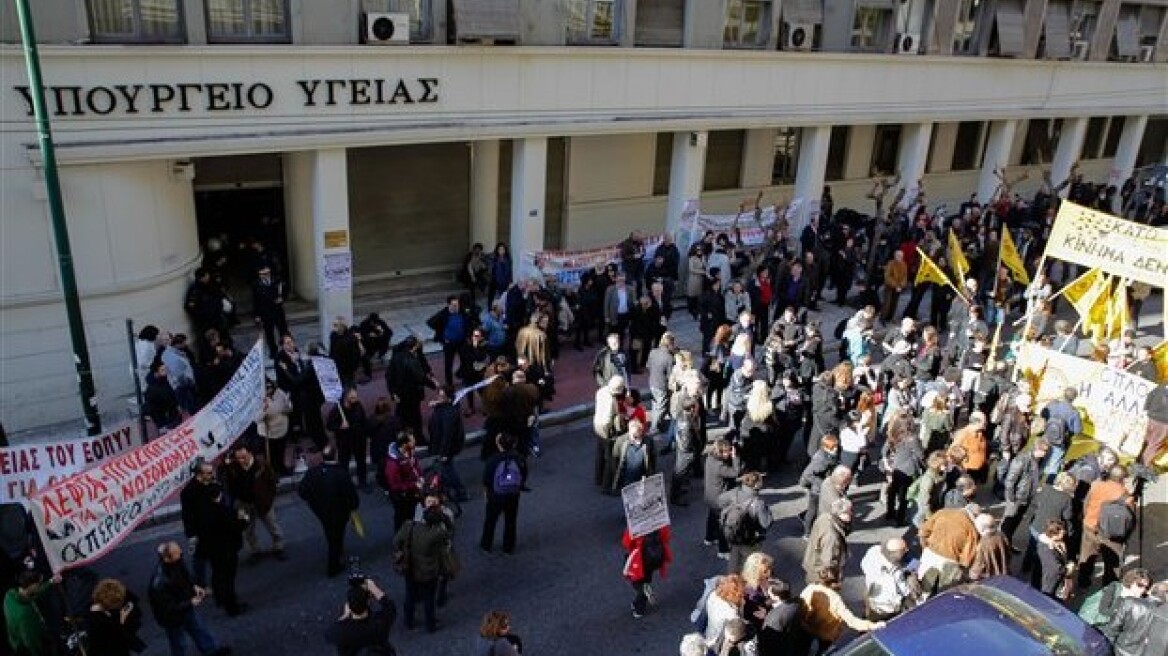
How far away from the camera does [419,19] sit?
1454cm

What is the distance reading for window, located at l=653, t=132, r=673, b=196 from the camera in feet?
67.1

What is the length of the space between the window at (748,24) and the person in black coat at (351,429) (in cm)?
1149

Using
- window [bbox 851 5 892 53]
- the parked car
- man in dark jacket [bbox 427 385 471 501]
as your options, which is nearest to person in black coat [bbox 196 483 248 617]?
man in dark jacket [bbox 427 385 471 501]

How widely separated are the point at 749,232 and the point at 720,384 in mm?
6274

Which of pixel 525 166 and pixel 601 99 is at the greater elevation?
pixel 601 99

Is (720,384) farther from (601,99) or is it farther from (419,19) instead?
(419,19)

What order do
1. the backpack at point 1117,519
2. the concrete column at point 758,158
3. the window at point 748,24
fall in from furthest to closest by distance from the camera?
the concrete column at point 758,158 < the window at point 748,24 < the backpack at point 1117,519

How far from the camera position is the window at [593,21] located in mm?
16172

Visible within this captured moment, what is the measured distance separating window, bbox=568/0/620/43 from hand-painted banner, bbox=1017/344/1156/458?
8.94 m

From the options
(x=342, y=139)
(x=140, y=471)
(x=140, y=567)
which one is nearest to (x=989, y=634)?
(x=140, y=471)

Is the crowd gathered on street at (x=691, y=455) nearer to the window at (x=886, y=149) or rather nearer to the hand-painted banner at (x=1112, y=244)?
the hand-painted banner at (x=1112, y=244)

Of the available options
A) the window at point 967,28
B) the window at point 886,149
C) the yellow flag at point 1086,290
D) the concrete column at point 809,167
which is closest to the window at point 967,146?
the window at point 886,149

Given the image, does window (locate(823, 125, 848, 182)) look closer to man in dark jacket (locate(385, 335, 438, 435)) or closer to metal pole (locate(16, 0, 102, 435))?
man in dark jacket (locate(385, 335, 438, 435))

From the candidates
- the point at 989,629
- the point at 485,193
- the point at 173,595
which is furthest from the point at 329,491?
the point at 485,193
